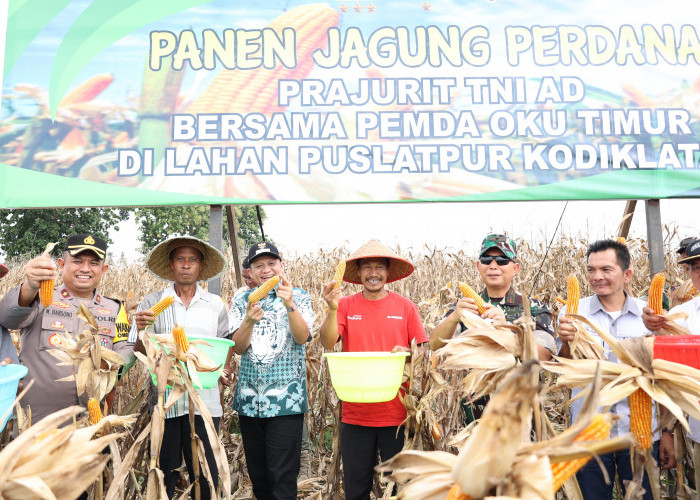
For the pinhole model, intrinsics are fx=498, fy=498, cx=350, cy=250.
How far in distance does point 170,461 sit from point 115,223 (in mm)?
27858

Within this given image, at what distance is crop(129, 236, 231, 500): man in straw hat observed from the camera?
3.10 metres

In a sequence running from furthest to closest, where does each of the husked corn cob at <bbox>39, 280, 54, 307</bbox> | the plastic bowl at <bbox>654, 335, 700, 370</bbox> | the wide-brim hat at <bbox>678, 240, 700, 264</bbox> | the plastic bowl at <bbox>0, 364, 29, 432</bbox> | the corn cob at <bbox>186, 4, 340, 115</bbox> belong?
the corn cob at <bbox>186, 4, 340, 115</bbox> < the wide-brim hat at <bbox>678, 240, 700, 264</bbox> < the husked corn cob at <bbox>39, 280, 54, 307</bbox> < the plastic bowl at <bbox>654, 335, 700, 370</bbox> < the plastic bowl at <bbox>0, 364, 29, 432</bbox>

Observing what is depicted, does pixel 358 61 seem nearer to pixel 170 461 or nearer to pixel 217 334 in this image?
pixel 217 334

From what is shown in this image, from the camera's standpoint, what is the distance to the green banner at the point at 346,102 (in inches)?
164

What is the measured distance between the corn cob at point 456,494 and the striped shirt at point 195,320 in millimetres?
2352

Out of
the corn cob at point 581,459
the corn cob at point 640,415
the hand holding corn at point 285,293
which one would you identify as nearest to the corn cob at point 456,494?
the corn cob at point 581,459

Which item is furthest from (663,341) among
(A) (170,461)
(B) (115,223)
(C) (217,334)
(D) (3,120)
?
(B) (115,223)

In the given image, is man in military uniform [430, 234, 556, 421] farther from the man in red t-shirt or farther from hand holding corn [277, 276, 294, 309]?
hand holding corn [277, 276, 294, 309]

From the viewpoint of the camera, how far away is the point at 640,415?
1598 millimetres

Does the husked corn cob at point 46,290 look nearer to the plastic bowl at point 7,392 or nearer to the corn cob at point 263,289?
the corn cob at point 263,289

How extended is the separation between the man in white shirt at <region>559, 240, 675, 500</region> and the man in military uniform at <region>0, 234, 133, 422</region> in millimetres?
2701

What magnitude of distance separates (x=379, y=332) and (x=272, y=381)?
0.75 m

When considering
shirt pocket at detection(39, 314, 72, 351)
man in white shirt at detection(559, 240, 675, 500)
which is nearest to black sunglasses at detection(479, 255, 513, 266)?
man in white shirt at detection(559, 240, 675, 500)

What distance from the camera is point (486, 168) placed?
4195 mm
